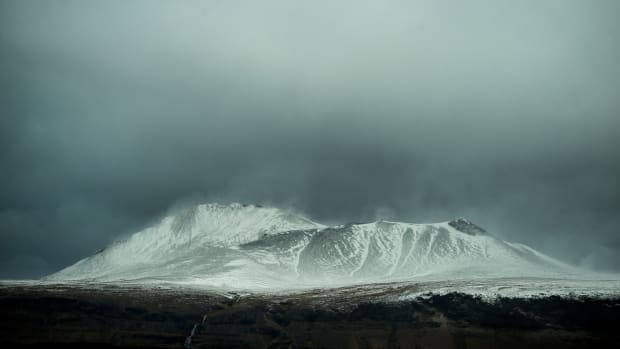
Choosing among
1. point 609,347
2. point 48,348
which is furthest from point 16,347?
point 609,347

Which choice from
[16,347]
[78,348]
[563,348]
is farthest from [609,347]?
[16,347]

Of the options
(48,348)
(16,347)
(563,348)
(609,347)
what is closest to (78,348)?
(48,348)

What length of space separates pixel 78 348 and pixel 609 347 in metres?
203

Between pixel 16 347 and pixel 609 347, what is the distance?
22568 centimetres

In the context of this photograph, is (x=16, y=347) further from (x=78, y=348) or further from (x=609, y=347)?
(x=609, y=347)

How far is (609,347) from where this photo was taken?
637ft

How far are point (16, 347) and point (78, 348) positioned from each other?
74.8ft

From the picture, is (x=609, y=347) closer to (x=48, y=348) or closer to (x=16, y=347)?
(x=48, y=348)

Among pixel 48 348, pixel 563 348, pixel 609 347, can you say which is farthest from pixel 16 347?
pixel 609 347

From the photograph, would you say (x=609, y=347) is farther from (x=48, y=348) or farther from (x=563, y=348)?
(x=48, y=348)

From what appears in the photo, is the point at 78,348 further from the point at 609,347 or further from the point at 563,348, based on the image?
the point at 609,347

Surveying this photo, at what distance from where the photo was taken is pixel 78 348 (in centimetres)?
19962

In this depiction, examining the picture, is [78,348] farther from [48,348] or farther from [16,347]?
[16,347]

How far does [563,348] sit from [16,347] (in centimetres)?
21039
